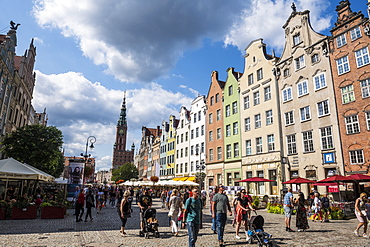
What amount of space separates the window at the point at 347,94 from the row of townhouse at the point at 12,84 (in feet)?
103

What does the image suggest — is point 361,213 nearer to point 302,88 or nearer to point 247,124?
point 302,88

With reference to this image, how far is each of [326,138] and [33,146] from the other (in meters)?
27.5

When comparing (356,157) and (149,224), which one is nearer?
(149,224)

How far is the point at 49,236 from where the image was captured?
9.81 m

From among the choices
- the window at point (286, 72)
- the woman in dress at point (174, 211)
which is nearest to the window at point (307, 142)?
the window at point (286, 72)

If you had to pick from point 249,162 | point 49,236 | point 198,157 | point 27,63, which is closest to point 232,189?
point 249,162

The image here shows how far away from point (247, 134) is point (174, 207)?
22406 mm

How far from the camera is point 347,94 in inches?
832

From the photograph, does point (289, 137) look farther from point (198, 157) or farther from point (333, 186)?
point (198, 157)

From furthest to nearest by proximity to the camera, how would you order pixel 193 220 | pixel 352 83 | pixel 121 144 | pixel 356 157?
1. pixel 121 144
2. pixel 352 83
3. pixel 356 157
4. pixel 193 220

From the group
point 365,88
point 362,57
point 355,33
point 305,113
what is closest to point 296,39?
point 355,33

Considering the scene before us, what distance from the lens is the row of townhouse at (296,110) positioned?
20.5m

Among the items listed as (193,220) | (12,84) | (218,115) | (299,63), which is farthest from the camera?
(218,115)

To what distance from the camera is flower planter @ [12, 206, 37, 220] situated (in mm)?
14203
